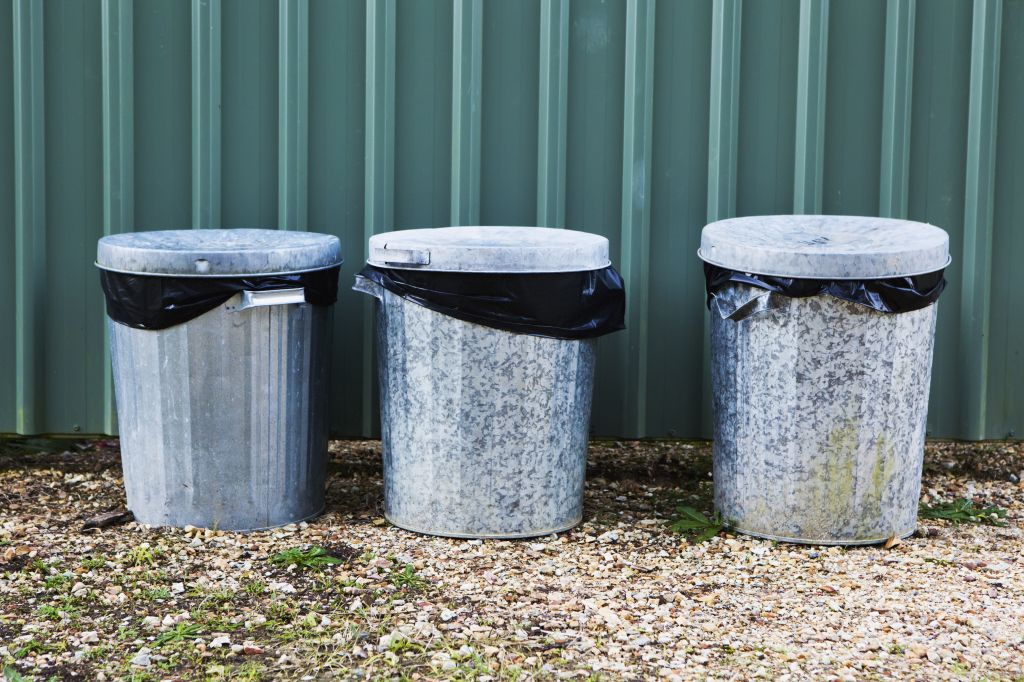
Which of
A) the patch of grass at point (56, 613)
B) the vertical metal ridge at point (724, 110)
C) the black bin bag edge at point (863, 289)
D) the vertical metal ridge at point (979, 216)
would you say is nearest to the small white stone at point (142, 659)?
the patch of grass at point (56, 613)

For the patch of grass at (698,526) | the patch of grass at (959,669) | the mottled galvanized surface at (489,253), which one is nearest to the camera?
the patch of grass at (959,669)

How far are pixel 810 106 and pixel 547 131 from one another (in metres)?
1.06

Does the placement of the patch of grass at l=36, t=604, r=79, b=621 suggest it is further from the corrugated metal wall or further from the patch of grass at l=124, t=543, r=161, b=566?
the corrugated metal wall

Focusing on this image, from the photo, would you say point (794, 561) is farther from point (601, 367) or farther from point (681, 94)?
point (681, 94)

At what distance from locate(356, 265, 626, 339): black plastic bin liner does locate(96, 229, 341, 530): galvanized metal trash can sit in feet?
1.10

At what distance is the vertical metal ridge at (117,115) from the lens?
16.6ft

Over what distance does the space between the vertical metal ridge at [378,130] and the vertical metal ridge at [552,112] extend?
0.60 metres

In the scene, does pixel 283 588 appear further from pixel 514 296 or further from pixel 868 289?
pixel 868 289

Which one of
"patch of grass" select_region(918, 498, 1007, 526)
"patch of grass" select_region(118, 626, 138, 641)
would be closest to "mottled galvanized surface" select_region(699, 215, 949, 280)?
"patch of grass" select_region(918, 498, 1007, 526)

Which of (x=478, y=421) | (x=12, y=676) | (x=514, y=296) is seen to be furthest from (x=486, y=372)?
(x=12, y=676)

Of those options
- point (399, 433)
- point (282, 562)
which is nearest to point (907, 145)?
point (399, 433)

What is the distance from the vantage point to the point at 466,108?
5062 millimetres

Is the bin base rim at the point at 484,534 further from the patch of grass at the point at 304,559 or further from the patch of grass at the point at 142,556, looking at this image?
the patch of grass at the point at 142,556

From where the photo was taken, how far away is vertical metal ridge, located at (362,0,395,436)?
5.02 meters
